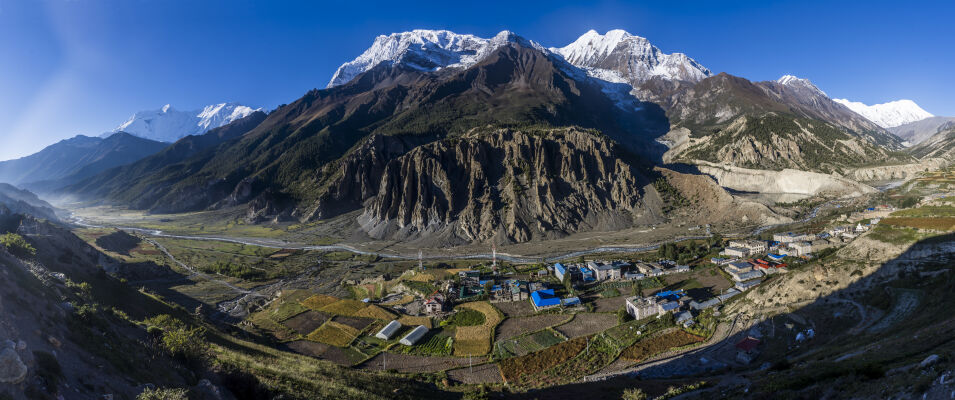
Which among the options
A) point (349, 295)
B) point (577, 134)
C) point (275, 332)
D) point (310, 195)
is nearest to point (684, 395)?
point (275, 332)

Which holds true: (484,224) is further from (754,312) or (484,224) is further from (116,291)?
(116,291)

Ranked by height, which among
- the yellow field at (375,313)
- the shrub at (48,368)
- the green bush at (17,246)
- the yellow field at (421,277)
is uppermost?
the green bush at (17,246)

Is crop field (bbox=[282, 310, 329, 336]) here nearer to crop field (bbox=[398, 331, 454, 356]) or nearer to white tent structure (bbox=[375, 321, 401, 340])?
white tent structure (bbox=[375, 321, 401, 340])

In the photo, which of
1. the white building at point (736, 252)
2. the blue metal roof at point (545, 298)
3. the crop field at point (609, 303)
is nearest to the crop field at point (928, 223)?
the white building at point (736, 252)

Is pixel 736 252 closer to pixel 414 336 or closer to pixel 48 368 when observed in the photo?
pixel 414 336

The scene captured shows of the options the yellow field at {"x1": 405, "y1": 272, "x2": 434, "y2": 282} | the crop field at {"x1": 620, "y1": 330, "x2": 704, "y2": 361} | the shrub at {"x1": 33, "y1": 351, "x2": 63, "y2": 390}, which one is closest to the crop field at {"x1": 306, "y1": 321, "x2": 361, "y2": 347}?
the yellow field at {"x1": 405, "y1": 272, "x2": 434, "y2": 282}

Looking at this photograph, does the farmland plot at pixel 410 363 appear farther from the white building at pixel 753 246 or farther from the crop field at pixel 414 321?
the white building at pixel 753 246

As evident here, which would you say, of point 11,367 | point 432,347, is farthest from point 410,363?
point 11,367
